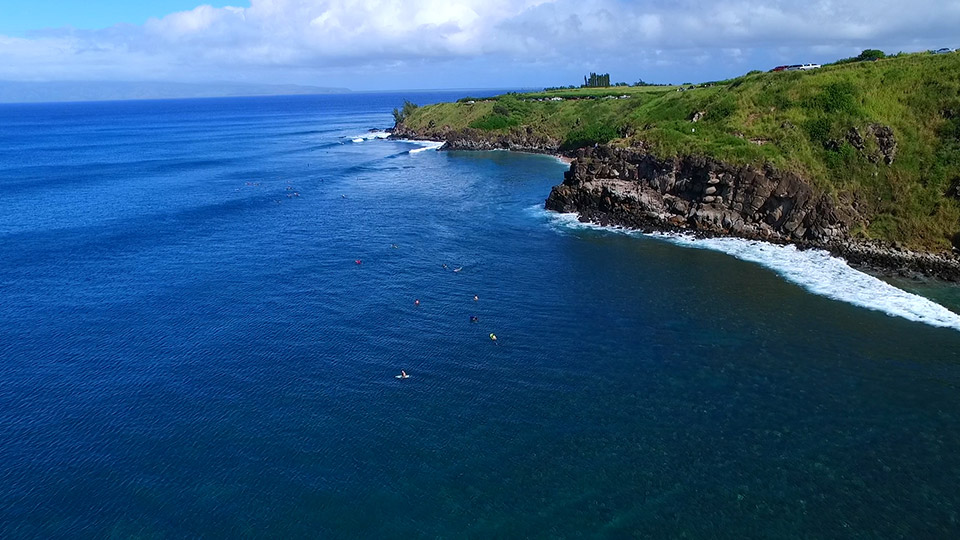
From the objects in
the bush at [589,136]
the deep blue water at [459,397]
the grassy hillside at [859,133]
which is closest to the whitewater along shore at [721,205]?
the grassy hillside at [859,133]

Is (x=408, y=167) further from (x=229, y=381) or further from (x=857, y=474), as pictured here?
(x=857, y=474)

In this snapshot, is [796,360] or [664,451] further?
[796,360]

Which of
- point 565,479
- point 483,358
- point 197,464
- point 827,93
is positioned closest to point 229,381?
Result: point 197,464

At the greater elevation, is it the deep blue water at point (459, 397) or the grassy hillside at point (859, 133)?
the grassy hillside at point (859, 133)

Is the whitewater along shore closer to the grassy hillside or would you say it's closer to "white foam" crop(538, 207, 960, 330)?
"white foam" crop(538, 207, 960, 330)

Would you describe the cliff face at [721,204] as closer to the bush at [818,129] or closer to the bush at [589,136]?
the bush at [818,129]

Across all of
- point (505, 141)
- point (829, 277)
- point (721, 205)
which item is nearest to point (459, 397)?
point (829, 277)
